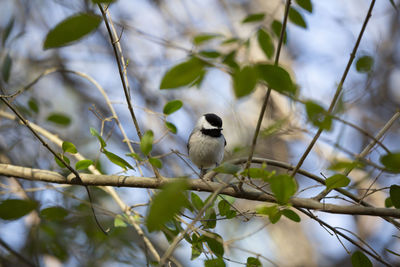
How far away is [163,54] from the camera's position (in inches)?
216

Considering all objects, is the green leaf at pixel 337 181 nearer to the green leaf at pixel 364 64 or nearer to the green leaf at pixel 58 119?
the green leaf at pixel 364 64

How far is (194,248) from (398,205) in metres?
0.83

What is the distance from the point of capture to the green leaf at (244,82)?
2.50ft

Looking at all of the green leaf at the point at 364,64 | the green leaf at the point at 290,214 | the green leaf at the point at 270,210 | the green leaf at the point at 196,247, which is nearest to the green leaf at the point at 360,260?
the green leaf at the point at 290,214

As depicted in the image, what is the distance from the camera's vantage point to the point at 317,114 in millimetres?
960

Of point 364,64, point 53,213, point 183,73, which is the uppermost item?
point 364,64

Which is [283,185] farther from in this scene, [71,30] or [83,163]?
[83,163]

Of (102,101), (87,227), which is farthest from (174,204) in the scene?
(102,101)

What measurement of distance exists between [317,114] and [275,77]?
20 centimetres

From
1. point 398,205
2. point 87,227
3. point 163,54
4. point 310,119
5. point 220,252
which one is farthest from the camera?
point 163,54

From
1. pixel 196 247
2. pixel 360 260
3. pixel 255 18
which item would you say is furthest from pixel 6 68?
pixel 360 260

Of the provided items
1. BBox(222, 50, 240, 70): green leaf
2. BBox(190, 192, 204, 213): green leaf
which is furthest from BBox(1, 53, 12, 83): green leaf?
BBox(222, 50, 240, 70): green leaf

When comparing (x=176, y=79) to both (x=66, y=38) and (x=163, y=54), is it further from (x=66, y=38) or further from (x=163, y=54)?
(x=163, y=54)

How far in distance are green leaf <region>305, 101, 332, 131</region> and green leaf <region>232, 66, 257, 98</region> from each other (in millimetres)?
237
